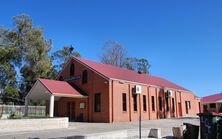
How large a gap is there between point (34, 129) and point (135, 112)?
46.8 feet

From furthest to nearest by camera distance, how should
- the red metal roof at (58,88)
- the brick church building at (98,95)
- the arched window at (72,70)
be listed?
the arched window at (72,70) < the brick church building at (98,95) < the red metal roof at (58,88)

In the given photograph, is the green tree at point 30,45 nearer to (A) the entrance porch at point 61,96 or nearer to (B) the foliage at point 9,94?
(B) the foliage at point 9,94

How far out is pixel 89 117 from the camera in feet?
89.5

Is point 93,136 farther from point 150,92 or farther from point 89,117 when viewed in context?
point 150,92

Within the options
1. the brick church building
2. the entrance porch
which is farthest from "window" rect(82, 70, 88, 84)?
the entrance porch

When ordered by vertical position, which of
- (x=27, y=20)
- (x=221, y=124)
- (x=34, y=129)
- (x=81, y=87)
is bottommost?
(x=34, y=129)

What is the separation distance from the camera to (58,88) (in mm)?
25859

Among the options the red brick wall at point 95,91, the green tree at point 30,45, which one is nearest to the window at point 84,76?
the red brick wall at point 95,91

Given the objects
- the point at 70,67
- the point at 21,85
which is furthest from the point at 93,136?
the point at 21,85

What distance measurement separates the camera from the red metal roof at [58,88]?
2478 cm

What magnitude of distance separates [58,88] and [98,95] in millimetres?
4447

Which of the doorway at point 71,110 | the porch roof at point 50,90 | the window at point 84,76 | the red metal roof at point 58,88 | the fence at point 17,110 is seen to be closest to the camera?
the porch roof at point 50,90

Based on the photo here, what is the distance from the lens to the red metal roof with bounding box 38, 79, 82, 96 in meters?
24.8

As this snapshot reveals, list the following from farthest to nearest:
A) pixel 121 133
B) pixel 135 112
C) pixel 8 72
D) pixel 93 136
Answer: pixel 8 72 → pixel 135 112 → pixel 121 133 → pixel 93 136
